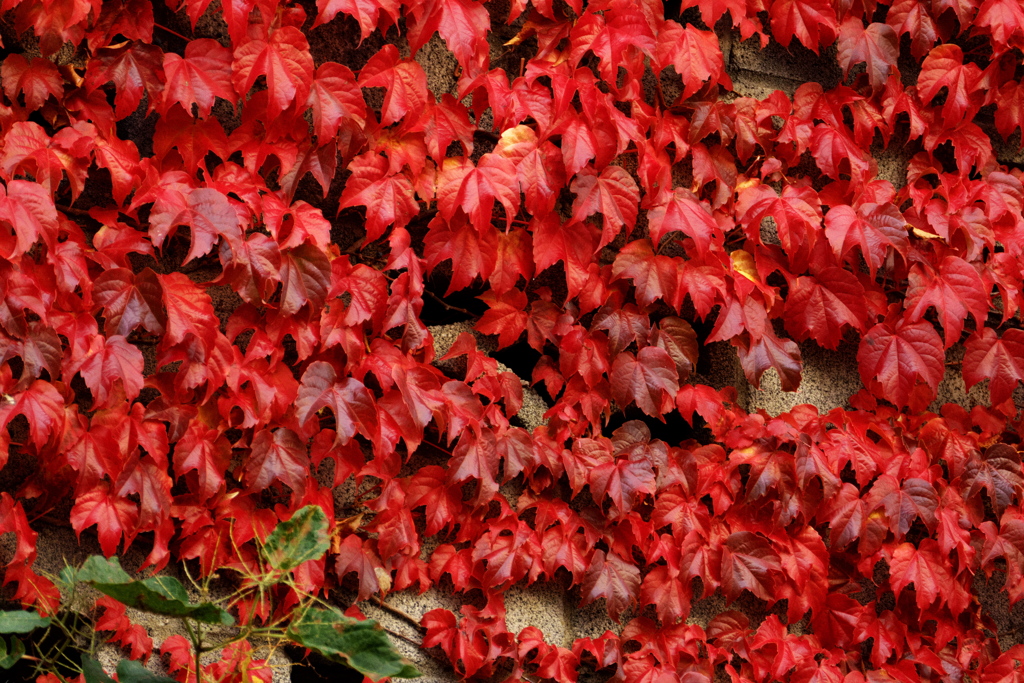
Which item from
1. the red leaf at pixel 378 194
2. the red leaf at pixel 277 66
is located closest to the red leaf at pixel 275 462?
the red leaf at pixel 378 194

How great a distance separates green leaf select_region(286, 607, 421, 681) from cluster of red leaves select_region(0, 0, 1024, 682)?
82cm

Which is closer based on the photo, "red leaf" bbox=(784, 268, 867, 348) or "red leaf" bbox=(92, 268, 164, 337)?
"red leaf" bbox=(92, 268, 164, 337)

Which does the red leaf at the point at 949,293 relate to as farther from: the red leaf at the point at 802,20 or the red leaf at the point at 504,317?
the red leaf at the point at 504,317

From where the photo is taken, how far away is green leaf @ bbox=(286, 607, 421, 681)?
99cm

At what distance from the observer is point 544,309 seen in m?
2.20

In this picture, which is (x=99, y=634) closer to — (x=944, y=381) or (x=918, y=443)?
(x=918, y=443)

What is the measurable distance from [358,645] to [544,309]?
1305 millimetres

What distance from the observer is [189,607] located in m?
0.99

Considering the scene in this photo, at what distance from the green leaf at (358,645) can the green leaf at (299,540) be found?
0.11m

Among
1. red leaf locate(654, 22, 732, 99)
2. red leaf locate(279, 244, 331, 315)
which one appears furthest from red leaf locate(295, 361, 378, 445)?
red leaf locate(654, 22, 732, 99)

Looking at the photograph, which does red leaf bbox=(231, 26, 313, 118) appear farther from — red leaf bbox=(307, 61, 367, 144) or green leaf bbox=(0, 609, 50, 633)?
green leaf bbox=(0, 609, 50, 633)

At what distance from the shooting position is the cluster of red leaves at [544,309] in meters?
1.88

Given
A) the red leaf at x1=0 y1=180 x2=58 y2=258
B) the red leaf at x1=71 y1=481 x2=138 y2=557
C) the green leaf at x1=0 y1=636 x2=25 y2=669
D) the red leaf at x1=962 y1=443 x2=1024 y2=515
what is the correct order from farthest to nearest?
the red leaf at x1=962 y1=443 x2=1024 y2=515 < the red leaf at x1=71 y1=481 x2=138 y2=557 < the red leaf at x1=0 y1=180 x2=58 y2=258 < the green leaf at x1=0 y1=636 x2=25 y2=669

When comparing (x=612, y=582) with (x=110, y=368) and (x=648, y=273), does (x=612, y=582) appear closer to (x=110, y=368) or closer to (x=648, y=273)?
(x=648, y=273)
